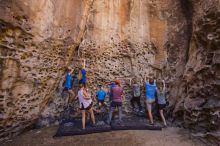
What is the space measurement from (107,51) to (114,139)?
12.7ft

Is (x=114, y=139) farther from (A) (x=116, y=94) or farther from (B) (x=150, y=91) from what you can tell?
(B) (x=150, y=91)

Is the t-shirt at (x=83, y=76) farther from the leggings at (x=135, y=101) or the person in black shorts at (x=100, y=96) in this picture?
the leggings at (x=135, y=101)

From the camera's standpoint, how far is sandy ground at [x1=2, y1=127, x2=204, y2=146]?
5676 millimetres

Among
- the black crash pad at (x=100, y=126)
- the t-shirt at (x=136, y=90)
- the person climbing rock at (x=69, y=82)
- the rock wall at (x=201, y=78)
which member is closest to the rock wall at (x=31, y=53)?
the person climbing rock at (x=69, y=82)

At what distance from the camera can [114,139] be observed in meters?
5.92

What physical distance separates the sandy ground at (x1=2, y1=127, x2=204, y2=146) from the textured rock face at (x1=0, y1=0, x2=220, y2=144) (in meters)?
0.52

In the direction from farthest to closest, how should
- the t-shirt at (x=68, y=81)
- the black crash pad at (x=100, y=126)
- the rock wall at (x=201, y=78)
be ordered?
the t-shirt at (x=68, y=81)
the black crash pad at (x=100, y=126)
the rock wall at (x=201, y=78)

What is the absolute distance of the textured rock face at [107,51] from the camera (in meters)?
6.27

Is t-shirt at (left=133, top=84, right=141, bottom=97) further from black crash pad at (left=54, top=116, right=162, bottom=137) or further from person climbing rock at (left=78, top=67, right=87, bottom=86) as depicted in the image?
person climbing rock at (left=78, top=67, right=87, bottom=86)

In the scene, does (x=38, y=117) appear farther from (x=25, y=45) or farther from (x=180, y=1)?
(x=180, y=1)

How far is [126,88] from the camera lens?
8.59 metres

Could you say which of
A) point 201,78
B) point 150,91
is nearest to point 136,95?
point 150,91

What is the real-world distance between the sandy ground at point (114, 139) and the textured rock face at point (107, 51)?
0.52 m

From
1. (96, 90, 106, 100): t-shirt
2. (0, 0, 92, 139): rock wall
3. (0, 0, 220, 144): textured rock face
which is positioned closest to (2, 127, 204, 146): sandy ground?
(0, 0, 220, 144): textured rock face
